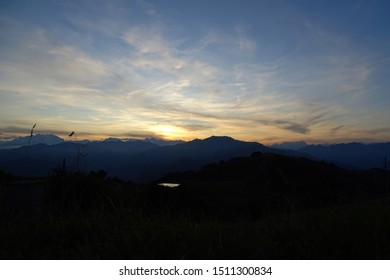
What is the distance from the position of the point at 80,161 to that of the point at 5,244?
384cm

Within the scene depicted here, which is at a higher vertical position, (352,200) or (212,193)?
(352,200)

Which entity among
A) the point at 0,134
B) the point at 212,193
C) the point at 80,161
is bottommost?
the point at 212,193

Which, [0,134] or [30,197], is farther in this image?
[30,197]

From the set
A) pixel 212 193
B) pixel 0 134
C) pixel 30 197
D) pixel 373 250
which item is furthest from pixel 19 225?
pixel 212 193

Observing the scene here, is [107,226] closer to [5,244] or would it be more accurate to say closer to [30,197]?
[5,244]

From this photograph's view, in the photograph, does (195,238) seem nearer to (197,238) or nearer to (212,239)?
(197,238)

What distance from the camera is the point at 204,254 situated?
3355 millimetres

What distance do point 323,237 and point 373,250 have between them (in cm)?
50

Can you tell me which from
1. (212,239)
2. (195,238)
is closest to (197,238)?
(195,238)

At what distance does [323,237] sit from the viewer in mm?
3596
